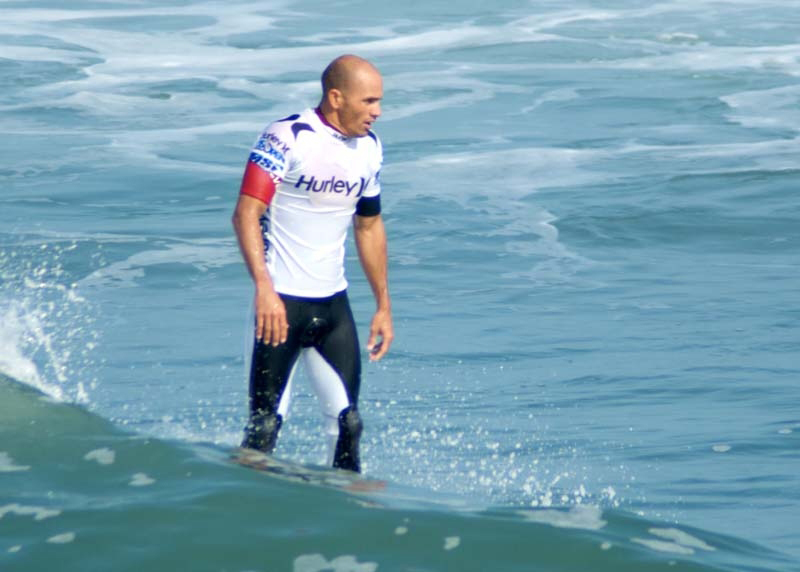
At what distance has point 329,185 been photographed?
6578mm

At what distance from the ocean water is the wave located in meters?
0.02

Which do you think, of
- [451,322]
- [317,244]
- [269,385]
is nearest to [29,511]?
[269,385]

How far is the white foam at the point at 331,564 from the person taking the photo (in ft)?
19.0

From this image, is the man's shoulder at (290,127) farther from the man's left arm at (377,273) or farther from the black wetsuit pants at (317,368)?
the black wetsuit pants at (317,368)

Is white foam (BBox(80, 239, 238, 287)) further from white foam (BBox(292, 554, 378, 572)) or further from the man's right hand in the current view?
white foam (BBox(292, 554, 378, 572))

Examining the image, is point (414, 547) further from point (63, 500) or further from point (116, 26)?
point (116, 26)

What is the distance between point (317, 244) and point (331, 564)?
1523 millimetres

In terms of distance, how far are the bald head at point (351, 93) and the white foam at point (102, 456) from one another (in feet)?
6.26

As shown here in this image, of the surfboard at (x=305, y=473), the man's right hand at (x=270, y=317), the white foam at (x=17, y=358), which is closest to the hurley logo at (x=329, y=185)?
the man's right hand at (x=270, y=317)

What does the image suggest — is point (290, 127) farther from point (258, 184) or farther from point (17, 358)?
point (17, 358)

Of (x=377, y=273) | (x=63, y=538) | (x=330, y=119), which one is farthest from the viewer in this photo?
(x=377, y=273)

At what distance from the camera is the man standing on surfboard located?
21.0ft

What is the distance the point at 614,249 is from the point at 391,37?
1774 cm

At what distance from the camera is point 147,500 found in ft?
21.1
